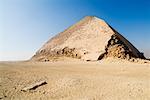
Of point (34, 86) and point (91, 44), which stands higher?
point (91, 44)

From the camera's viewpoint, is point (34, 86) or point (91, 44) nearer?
point (34, 86)

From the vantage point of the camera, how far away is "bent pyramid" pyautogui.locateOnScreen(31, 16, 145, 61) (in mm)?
30891

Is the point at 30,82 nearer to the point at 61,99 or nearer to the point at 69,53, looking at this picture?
the point at 61,99

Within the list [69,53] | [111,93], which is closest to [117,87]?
[111,93]

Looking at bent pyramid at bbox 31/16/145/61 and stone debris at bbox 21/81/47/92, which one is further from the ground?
bent pyramid at bbox 31/16/145/61

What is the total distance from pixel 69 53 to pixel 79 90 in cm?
2349

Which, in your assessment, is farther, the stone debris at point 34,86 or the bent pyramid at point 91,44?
the bent pyramid at point 91,44

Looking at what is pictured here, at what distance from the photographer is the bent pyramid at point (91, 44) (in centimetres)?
3089

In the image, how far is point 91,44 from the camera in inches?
1319

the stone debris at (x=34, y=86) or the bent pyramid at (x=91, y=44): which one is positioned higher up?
the bent pyramid at (x=91, y=44)

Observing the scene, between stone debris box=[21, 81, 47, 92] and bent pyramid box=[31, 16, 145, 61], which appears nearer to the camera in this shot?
stone debris box=[21, 81, 47, 92]

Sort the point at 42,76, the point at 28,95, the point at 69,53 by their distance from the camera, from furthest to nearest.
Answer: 1. the point at 69,53
2. the point at 42,76
3. the point at 28,95

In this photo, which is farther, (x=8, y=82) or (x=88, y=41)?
(x=88, y=41)

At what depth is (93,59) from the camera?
29375 millimetres
